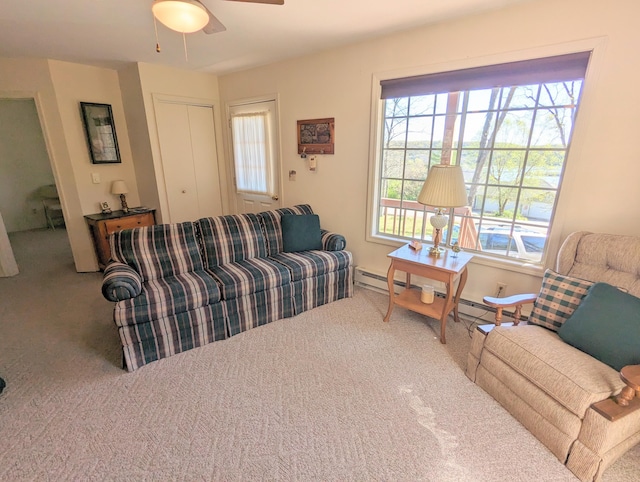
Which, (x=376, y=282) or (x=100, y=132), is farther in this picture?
(x=100, y=132)

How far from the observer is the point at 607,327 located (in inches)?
60.4

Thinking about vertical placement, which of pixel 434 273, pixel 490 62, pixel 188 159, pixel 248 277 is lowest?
pixel 248 277

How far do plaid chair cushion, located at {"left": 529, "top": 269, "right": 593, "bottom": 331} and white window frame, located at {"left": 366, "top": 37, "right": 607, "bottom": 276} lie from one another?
49 cm

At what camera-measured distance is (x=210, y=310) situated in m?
2.36

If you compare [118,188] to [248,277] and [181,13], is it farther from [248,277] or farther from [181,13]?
[181,13]

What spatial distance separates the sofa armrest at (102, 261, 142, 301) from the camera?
203 centimetres

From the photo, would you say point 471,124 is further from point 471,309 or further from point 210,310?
point 210,310

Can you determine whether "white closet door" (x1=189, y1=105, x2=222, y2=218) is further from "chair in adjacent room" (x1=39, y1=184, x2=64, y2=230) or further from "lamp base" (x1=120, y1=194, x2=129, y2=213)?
"chair in adjacent room" (x1=39, y1=184, x2=64, y2=230)

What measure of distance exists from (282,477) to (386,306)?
1.84 meters

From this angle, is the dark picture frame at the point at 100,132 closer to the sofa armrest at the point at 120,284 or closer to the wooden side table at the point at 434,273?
the sofa armrest at the point at 120,284

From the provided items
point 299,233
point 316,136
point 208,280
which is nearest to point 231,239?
point 208,280

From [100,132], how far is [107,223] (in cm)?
116

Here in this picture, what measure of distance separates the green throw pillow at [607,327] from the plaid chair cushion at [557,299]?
8 cm

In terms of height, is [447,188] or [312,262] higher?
[447,188]
